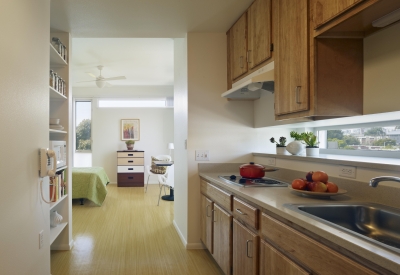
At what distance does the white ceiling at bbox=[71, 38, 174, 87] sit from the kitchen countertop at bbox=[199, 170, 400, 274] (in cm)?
310

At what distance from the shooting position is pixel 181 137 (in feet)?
11.7

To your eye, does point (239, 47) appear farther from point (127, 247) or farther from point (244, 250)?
point (127, 247)

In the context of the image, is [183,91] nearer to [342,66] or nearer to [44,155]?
[44,155]

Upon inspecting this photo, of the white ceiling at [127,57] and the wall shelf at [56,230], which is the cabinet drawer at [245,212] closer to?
the wall shelf at [56,230]

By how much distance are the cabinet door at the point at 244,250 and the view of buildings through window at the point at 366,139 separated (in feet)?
3.91

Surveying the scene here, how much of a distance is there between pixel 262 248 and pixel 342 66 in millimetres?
1197

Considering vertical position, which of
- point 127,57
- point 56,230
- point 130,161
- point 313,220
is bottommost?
point 56,230

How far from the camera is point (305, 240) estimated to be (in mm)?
1213

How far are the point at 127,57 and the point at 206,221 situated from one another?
3700 millimetres

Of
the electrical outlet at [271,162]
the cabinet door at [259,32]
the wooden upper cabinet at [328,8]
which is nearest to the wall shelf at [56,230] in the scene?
the electrical outlet at [271,162]

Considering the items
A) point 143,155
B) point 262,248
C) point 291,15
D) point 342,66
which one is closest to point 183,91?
point 291,15

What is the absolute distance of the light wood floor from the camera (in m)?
2.75

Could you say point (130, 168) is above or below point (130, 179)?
above

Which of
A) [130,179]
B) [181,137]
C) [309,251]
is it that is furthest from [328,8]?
[130,179]
